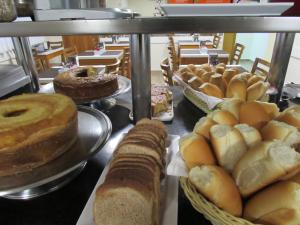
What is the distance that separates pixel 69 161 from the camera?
1.63 ft

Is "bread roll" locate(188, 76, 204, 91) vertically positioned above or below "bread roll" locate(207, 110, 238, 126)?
below

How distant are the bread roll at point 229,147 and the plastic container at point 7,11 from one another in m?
0.47

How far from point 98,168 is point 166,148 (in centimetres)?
18

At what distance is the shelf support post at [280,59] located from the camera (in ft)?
2.46

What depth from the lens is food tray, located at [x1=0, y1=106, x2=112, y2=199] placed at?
16.5 inches

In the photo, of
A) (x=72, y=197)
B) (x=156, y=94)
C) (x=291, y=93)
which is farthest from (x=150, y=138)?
(x=291, y=93)

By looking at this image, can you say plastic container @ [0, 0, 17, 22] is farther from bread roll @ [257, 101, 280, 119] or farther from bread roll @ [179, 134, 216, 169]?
bread roll @ [257, 101, 280, 119]

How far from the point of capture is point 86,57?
295 centimetres

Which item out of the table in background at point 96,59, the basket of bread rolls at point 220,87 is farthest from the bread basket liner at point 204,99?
the table in background at point 96,59

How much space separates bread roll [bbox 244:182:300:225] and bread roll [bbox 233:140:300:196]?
0.01 meters

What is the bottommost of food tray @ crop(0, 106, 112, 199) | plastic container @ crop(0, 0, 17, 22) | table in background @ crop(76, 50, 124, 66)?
table in background @ crop(76, 50, 124, 66)

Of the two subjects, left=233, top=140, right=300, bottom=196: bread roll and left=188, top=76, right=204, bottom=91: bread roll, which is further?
left=188, top=76, right=204, bottom=91: bread roll

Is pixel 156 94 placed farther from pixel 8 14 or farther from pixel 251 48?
pixel 251 48

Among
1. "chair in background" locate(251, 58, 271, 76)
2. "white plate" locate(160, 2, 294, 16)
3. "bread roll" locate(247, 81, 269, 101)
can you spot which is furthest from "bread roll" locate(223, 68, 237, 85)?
"chair in background" locate(251, 58, 271, 76)
